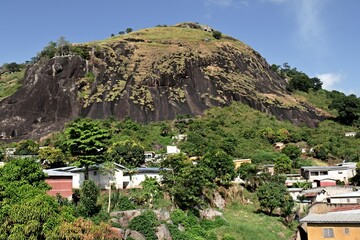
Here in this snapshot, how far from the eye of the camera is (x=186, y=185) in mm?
35969

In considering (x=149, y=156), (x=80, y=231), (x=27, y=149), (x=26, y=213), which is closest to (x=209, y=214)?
(x=80, y=231)

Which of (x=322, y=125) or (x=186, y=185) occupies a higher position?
(x=322, y=125)

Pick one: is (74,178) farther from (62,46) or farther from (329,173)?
(62,46)

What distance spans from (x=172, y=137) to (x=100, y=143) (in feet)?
103

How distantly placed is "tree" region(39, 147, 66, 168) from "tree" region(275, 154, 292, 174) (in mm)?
26203

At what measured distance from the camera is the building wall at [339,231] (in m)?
23.6

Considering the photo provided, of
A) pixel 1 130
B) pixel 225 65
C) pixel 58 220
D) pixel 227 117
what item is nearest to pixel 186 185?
pixel 58 220

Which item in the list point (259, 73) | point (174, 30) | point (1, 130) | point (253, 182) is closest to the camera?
point (253, 182)

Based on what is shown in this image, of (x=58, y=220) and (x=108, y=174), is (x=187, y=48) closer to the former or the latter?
(x=108, y=174)

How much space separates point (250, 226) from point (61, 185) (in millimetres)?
16270

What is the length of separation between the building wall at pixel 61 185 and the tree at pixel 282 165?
1103 inches

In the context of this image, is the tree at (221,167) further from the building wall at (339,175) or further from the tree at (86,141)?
the building wall at (339,175)

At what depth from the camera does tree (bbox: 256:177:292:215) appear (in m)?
38.4

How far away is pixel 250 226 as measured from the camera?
114 feet
